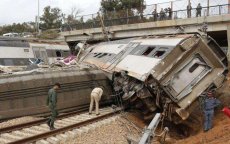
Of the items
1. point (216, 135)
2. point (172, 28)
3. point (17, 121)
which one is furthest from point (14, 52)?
point (216, 135)

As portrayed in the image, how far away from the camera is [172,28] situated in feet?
97.0

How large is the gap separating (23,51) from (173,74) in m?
16.4

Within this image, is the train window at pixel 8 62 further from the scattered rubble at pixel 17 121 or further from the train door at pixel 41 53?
the scattered rubble at pixel 17 121

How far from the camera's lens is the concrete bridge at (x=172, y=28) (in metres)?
25.2

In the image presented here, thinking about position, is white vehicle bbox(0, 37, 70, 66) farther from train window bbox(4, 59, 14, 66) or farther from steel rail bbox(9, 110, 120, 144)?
steel rail bbox(9, 110, 120, 144)

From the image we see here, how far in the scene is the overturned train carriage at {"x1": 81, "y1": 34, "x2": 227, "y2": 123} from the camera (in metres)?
13.1

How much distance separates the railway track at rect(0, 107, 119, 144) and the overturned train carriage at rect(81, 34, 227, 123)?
1705 mm

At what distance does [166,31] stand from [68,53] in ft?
Answer: 25.3

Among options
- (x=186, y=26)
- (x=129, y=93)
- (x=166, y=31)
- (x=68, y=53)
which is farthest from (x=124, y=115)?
(x=68, y=53)

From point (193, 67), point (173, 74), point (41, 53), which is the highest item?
point (193, 67)

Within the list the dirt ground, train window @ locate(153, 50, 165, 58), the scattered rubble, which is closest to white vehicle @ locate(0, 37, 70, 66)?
the scattered rubble

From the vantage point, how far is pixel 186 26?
90.1 ft

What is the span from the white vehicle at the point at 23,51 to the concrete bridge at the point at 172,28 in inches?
192

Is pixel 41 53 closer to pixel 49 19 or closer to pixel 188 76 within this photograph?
pixel 188 76
